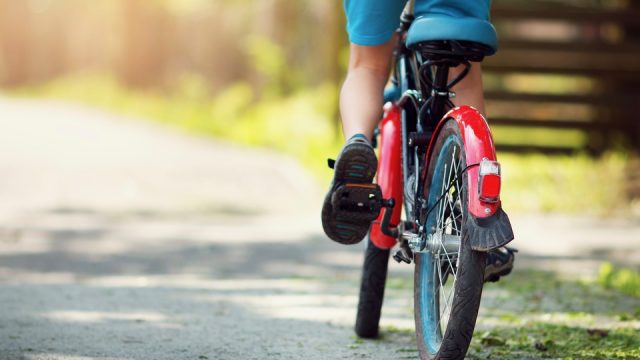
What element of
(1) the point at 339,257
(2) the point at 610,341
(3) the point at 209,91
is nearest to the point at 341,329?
(2) the point at 610,341

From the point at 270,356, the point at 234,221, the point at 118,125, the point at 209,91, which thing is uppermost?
the point at 209,91

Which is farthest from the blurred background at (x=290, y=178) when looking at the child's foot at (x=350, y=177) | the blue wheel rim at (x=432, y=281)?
the child's foot at (x=350, y=177)

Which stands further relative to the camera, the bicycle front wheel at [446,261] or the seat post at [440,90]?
the seat post at [440,90]

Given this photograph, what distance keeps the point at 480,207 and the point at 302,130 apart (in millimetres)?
11475

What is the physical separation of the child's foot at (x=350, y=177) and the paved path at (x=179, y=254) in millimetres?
463

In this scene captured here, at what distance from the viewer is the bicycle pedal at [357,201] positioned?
3.88 metres

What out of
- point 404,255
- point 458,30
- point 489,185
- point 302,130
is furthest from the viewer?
point 302,130

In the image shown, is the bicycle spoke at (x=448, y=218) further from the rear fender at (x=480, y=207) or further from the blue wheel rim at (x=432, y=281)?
the rear fender at (x=480, y=207)

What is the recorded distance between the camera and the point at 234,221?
9.50 meters

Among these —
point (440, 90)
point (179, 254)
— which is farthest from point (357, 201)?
point (179, 254)

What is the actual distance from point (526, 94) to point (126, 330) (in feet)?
28.0

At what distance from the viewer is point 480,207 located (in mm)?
3287

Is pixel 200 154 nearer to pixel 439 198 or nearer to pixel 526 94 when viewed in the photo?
pixel 526 94

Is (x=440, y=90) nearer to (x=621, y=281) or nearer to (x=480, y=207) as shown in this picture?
(x=480, y=207)
